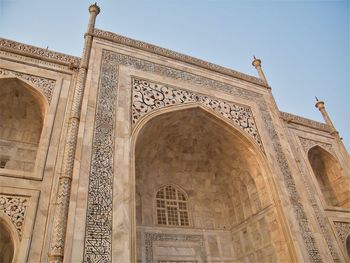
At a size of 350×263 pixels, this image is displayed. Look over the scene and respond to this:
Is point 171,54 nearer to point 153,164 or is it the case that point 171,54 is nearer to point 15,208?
point 153,164

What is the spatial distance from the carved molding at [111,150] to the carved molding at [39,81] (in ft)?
3.45

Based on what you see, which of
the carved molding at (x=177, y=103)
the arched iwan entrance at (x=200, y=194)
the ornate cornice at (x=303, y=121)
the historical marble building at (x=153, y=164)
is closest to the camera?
the historical marble building at (x=153, y=164)

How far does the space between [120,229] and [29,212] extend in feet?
4.73

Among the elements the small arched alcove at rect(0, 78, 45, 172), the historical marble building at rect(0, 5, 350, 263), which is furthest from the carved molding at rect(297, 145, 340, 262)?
the small arched alcove at rect(0, 78, 45, 172)

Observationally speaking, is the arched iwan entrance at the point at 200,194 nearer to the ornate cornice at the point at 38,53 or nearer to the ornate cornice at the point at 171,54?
the ornate cornice at the point at 171,54

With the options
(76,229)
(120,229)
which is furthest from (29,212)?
(120,229)

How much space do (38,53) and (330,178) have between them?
9.34m

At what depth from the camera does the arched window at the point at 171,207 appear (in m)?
7.85

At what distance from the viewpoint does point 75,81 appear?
6.67 meters

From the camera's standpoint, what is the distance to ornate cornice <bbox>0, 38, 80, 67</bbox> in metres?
6.47

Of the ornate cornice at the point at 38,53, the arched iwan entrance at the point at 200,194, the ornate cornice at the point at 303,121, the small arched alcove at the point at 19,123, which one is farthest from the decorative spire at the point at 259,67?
the small arched alcove at the point at 19,123

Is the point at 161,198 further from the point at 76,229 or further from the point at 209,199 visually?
the point at 76,229

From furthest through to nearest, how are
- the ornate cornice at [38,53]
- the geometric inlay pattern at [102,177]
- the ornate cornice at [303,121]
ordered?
the ornate cornice at [303,121] < the ornate cornice at [38,53] < the geometric inlay pattern at [102,177]

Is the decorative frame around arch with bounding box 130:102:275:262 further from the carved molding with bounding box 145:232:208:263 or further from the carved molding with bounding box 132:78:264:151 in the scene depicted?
the carved molding with bounding box 145:232:208:263
